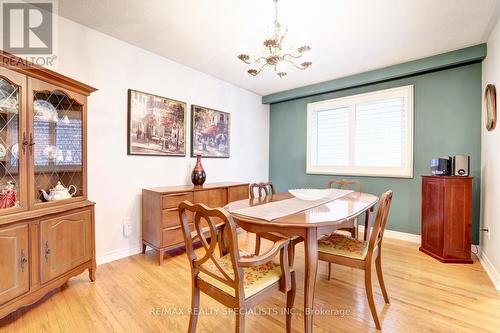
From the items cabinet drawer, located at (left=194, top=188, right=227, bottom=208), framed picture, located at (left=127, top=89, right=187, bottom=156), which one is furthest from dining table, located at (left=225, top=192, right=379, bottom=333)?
framed picture, located at (left=127, top=89, right=187, bottom=156)

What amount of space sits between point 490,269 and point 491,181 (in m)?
0.88

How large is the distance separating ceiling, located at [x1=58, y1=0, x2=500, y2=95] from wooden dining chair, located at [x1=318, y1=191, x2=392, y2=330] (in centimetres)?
161

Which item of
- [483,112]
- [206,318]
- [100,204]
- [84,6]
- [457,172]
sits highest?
[84,6]

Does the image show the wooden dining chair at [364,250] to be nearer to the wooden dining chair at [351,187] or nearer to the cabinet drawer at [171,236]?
the wooden dining chair at [351,187]

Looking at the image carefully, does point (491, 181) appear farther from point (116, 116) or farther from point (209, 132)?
point (116, 116)

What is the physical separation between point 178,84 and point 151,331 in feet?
9.46

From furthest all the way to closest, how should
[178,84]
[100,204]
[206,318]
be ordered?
[178,84]
[100,204]
[206,318]

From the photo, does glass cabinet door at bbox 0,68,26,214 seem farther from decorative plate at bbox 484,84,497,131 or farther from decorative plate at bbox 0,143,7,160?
decorative plate at bbox 484,84,497,131

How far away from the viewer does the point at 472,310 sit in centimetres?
175

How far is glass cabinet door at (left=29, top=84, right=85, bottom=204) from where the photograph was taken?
6.00 feet

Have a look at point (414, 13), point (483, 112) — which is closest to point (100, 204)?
point (414, 13)

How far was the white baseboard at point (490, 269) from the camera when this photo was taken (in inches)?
82.6

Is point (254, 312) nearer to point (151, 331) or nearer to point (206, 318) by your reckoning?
point (206, 318)

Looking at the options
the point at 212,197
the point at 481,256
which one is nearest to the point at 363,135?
the point at 481,256
